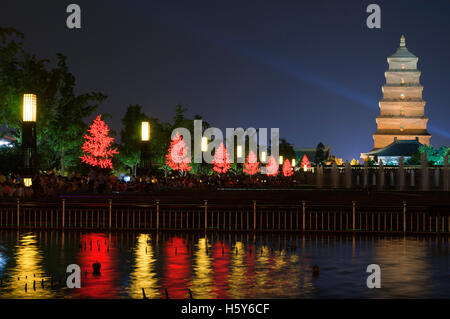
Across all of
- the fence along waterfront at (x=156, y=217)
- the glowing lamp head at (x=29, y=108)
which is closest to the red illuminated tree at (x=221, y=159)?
the fence along waterfront at (x=156, y=217)

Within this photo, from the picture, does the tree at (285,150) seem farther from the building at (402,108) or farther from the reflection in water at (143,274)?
the reflection in water at (143,274)

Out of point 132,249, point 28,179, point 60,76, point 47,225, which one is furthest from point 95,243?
point 60,76

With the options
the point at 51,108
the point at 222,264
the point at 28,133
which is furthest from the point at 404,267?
the point at 51,108

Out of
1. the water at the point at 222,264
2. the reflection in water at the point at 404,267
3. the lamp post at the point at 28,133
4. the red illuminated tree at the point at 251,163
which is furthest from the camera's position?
the red illuminated tree at the point at 251,163

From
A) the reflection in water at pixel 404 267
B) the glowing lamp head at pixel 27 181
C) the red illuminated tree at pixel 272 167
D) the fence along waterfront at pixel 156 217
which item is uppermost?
the red illuminated tree at pixel 272 167

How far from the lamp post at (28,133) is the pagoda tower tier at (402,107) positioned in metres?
113

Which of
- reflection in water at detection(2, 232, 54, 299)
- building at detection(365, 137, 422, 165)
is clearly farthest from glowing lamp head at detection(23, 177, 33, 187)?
building at detection(365, 137, 422, 165)

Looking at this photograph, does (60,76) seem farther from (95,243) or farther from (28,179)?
(95,243)

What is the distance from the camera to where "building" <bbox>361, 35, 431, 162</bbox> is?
134500 millimetres

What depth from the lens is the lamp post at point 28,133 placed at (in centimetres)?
2597

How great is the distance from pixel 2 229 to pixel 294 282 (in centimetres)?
1532

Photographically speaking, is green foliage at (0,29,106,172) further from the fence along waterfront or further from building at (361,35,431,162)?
building at (361,35,431,162)
